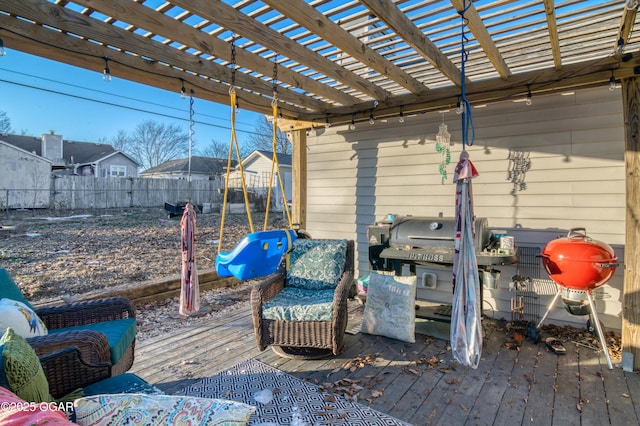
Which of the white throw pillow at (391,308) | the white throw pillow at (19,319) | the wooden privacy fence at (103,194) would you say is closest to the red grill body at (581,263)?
the white throw pillow at (391,308)

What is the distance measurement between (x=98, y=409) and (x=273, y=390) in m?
1.56

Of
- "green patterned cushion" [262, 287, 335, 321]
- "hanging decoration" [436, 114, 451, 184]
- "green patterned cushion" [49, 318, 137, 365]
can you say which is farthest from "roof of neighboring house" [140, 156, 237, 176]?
"green patterned cushion" [49, 318, 137, 365]

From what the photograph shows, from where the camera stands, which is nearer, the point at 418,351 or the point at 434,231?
the point at 418,351

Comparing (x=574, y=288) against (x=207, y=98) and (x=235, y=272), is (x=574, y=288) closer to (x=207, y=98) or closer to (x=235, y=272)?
(x=235, y=272)

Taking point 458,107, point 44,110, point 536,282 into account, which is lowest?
point 536,282

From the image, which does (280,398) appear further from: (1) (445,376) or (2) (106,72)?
(2) (106,72)

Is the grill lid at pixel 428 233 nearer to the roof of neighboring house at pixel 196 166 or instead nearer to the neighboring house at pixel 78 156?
the neighboring house at pixel 78 156

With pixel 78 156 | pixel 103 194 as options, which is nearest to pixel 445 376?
pixel 103 194

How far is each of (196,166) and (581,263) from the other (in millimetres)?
24353

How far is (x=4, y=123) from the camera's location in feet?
65.4

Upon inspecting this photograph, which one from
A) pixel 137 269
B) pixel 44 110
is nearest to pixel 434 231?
pixel 137 269

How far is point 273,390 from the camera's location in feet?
7.67

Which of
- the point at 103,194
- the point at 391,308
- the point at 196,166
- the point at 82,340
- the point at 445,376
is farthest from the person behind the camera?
the point at 196,166

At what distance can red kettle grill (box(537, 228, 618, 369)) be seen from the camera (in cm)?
264
